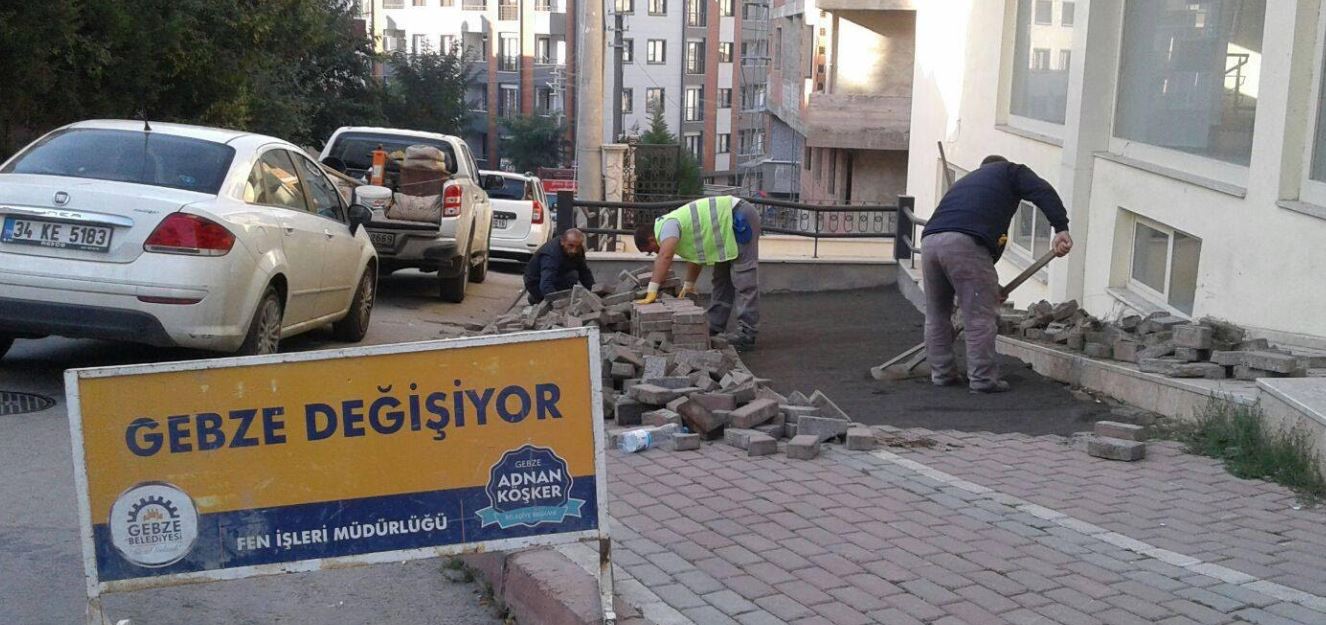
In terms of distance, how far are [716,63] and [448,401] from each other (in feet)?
242

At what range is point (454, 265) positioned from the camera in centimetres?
1408

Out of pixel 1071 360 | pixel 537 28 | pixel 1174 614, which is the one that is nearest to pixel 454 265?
pixel 1071 360

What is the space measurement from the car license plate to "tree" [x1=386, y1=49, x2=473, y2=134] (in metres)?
38.4

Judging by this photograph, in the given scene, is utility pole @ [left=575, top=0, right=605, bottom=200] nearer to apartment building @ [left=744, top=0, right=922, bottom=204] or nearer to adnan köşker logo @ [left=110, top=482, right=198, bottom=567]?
apartment building @ [left=744, top=0, right=922, bottom=204]

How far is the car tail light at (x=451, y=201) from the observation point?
546 inches

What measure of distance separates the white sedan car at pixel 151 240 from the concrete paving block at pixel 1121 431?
496 cm

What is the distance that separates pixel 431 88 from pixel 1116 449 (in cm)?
4394

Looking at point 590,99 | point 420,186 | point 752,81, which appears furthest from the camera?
point 752,81

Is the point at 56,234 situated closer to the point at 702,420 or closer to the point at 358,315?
the point at 358,315

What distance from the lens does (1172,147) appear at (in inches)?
392

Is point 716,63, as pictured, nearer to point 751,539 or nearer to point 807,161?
point 807,161

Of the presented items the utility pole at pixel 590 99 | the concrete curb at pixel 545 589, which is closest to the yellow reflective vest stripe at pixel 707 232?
the concrete curb at pixel 545 589

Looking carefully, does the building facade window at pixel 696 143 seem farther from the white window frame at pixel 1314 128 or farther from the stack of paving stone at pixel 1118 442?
the stack of paving stone at pixel 1118 442

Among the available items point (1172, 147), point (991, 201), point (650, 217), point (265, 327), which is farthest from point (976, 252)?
point (650, 217)
